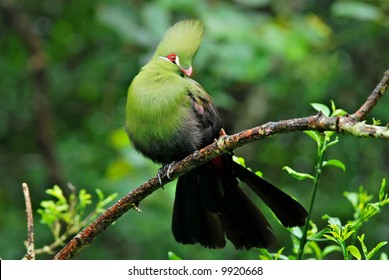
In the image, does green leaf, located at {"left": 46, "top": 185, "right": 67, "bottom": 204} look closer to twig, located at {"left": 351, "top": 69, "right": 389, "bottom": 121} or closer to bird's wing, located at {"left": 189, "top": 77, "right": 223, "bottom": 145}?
bird's wing, located at {"left": 189, "top": 77, "right": 223, "bottom": 145}

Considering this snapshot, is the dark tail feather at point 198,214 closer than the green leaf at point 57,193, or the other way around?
the green leaf at point 57,193

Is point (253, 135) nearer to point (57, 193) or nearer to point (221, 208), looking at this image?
point (57, 193)

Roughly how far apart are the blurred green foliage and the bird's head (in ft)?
4.15

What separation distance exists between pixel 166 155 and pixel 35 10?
Result: 157 inches

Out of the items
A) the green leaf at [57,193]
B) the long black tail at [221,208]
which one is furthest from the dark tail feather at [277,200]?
the green leaf at [57,193]

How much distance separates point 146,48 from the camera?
4445 millimetres

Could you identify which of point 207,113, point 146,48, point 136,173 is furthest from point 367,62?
point 207,113

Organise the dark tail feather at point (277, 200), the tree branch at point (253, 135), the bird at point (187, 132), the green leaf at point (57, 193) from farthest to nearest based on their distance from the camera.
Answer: the bird at point (187, 132) → the green leaf at point (57, 193) → the dark tail feather at point (277, 200) → the tree branch at point (253, 135)

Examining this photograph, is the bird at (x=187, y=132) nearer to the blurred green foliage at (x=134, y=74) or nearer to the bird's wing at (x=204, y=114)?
→ the bird's wing at (x=204, y=114)

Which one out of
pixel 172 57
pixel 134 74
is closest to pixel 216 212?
pixel 172 57

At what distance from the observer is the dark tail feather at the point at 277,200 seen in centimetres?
230

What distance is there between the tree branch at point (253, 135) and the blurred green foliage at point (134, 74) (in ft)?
6.17

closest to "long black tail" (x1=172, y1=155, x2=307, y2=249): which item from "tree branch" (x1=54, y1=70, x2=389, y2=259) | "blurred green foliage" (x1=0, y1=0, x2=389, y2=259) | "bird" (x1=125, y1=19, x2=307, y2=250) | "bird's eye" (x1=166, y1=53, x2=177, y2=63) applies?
"bird" (x1=125, y1=19, x2=307, y2=250)

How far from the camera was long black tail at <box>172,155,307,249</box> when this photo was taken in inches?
99.6
